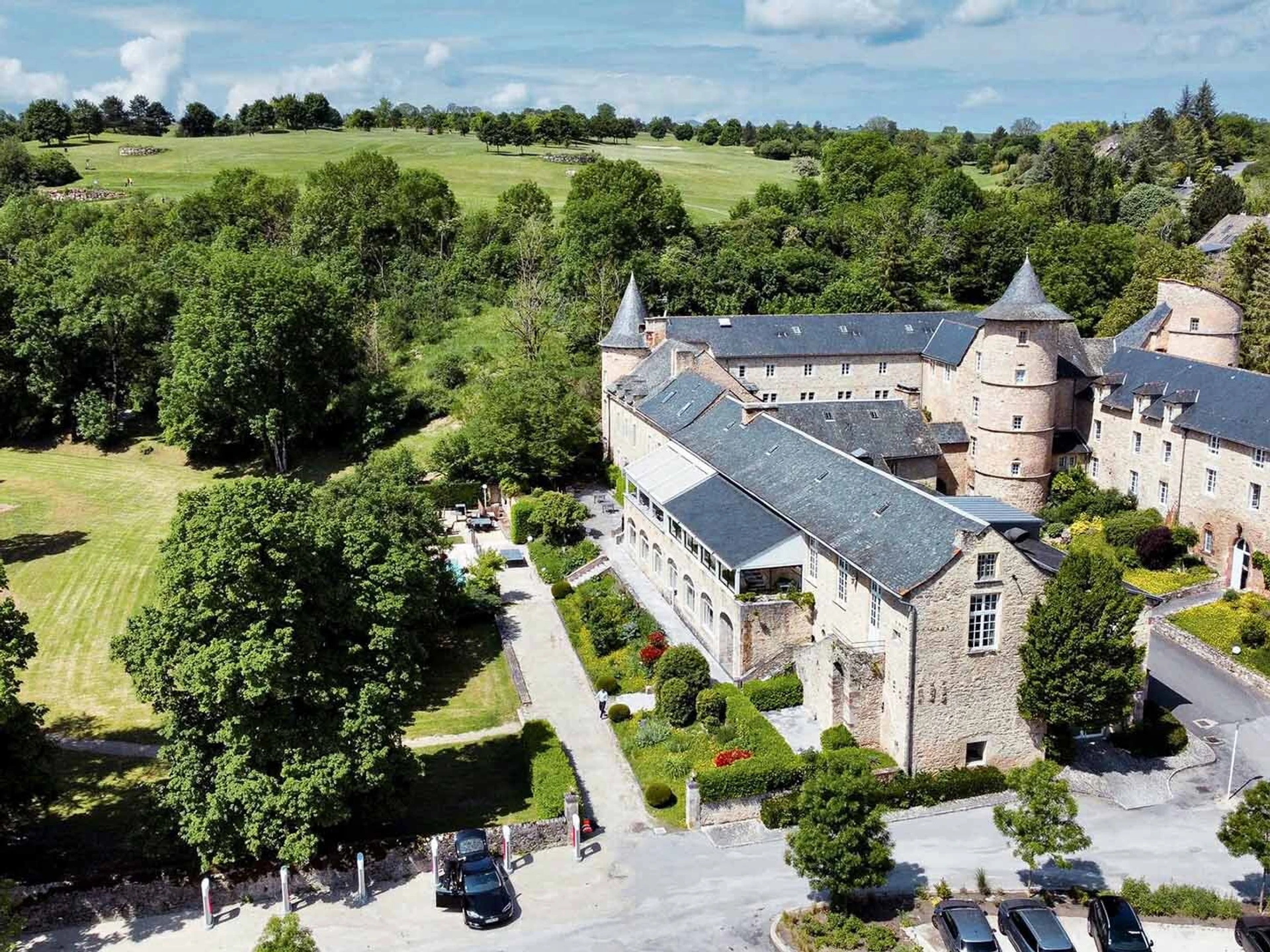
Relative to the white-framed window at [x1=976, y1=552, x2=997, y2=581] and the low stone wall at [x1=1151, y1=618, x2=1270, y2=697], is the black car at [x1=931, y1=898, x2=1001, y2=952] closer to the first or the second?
the white-framed window at [x1=976, y1=552, x2=997, y2=581]

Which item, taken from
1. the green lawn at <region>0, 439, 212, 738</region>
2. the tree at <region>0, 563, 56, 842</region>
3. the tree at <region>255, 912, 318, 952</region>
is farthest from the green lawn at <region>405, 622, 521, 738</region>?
the tree at <region>255, 912, 318, 952</region>

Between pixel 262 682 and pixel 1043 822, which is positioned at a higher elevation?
pixel 262 682

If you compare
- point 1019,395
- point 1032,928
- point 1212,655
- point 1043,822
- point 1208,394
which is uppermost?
point 1208,394

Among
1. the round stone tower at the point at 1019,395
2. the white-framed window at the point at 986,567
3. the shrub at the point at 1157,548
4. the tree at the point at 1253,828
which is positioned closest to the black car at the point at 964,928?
the tree at the point at 1253,828

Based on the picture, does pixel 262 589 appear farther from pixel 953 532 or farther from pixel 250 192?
pixel 250 192

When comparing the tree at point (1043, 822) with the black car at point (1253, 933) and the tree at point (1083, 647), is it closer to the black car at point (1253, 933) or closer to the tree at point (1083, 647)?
the black car at point (1253, 933)

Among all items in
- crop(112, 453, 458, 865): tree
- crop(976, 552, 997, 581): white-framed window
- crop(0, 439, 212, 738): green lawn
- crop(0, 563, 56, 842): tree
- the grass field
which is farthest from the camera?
the grass field

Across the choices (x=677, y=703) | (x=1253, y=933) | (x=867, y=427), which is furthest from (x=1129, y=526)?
(x=1253, y=933)

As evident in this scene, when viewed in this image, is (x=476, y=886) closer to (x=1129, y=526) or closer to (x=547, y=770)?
(x=547, y=770)
